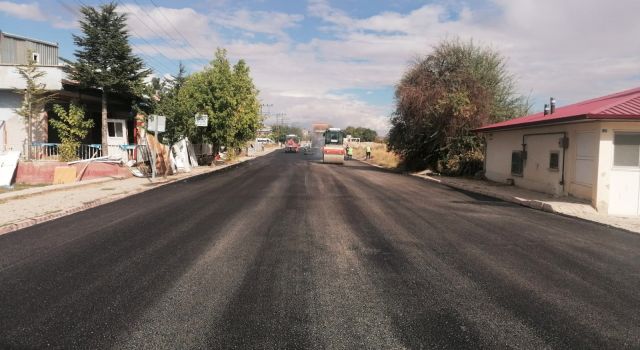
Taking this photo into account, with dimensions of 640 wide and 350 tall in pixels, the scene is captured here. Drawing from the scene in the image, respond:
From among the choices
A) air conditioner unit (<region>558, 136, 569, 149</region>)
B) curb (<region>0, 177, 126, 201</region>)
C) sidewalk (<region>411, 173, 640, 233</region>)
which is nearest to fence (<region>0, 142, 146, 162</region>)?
curb (<region>0, 177, 126, 201</region>)

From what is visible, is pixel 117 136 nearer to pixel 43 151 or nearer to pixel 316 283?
pixel 43 151

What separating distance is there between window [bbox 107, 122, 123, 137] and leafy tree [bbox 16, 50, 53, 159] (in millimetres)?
4460

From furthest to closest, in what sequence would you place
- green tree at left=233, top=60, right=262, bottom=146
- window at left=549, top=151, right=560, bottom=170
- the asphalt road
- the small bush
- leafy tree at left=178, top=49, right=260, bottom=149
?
green tree at left=233, top=60, right=262, bottom=146, leafy tree at left=178, top=49, right=260, bottom=149, the small bush, window at left=549, top=151, right=560, bottom=170, the asphalt road

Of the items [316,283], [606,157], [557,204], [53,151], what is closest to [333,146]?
[53,151]

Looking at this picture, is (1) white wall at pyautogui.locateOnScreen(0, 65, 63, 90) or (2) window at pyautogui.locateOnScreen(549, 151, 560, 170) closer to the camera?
(2) window at pyautogui.locateOnScreen(549, 151, 560, 170)

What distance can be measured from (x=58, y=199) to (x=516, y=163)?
18122 mm

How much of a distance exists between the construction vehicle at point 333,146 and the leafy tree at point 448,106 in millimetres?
6614

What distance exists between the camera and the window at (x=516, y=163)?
19970mm

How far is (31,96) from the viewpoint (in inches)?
822

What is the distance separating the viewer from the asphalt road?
169 inches

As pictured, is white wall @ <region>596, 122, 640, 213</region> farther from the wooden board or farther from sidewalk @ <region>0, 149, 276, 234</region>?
the wooden board

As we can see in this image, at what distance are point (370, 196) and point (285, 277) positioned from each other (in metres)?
10.1

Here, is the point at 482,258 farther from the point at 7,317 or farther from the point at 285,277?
the point at 7,317

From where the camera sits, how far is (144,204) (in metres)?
13.3
